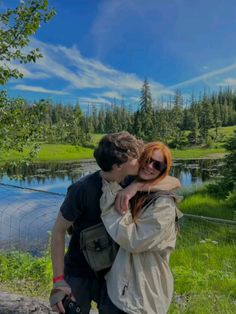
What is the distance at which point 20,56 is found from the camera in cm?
455

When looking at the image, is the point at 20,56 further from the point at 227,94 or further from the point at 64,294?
the point at 227,94

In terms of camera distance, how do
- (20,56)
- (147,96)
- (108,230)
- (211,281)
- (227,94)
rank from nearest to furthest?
1. (108,230)
2. (211,281)
3. (20,56)
4. (147,96)
5. (227,94)

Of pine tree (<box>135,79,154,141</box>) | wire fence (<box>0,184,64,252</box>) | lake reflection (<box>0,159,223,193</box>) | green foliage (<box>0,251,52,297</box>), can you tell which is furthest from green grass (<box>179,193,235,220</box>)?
pine tree (<box>135,79,154,141</box>)

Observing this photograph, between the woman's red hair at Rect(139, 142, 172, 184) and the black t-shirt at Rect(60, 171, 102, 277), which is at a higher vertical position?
the woman's red hair at Rect(139, 142, 172, 184)

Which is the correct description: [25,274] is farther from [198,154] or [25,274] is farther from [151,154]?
[198,154]

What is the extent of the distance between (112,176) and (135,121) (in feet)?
228

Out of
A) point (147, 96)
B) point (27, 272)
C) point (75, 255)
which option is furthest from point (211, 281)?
point (147, 96)

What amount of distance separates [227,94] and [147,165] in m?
126

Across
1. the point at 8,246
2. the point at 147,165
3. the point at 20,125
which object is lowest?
the point at 8,246

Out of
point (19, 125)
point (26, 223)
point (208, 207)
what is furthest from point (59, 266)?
point (208, 207)

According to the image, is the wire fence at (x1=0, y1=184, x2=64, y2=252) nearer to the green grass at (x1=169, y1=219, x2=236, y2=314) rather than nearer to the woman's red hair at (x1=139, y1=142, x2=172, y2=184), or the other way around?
the green grass at (x1=169, y1=219, x2=236, y2=314)

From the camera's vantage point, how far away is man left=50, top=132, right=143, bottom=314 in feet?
5.74

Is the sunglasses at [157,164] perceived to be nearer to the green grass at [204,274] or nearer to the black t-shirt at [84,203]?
the black t-shirt at [84,203]

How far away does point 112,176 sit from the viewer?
181cm
